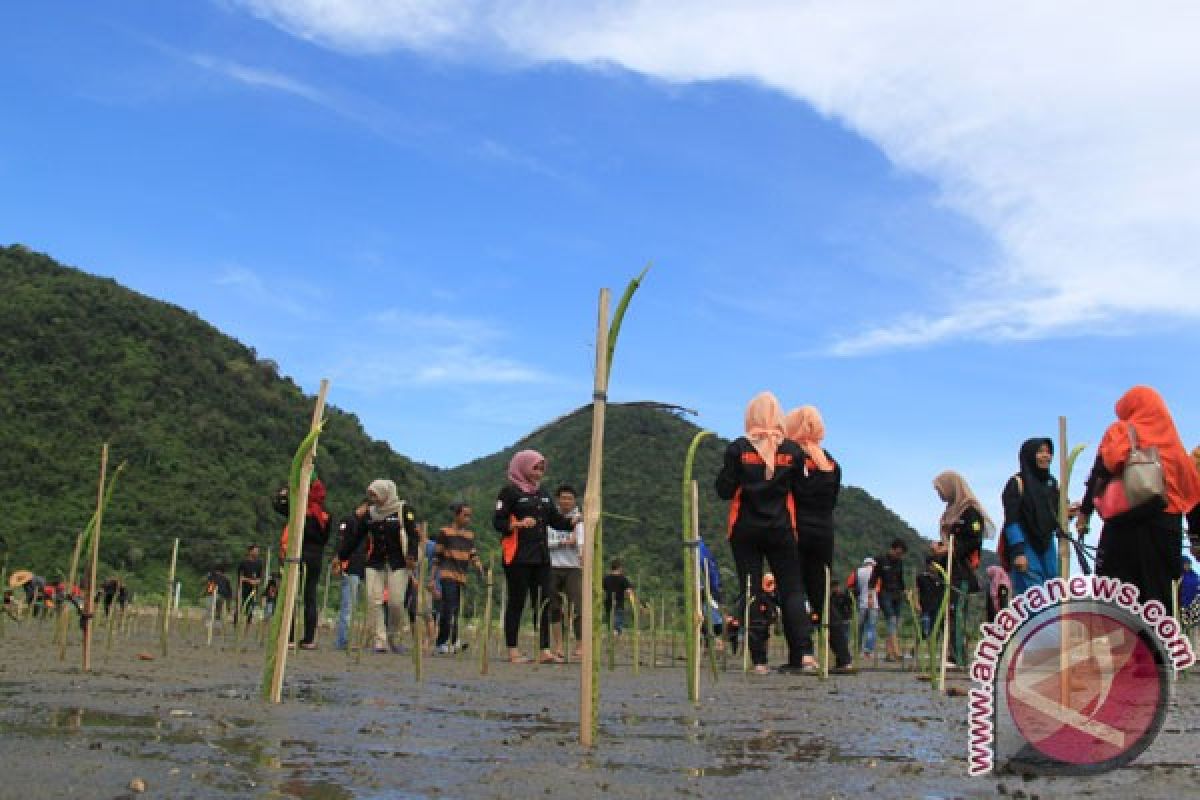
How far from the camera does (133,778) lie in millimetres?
2887

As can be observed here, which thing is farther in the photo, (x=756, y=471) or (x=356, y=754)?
(x=756, y=471)

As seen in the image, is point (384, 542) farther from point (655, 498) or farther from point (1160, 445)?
point (655, 498)

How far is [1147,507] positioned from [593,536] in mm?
4165

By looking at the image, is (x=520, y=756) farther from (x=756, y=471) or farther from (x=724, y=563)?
(x=724, y=563)

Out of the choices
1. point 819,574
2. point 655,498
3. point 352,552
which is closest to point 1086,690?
point 819,574

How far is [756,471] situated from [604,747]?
482cm

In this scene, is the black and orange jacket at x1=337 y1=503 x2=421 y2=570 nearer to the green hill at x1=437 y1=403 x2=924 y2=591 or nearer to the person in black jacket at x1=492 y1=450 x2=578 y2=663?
the person in black jacket at x1=492 y1=450 x2=578 y2=663

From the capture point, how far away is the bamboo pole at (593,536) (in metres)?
3.53

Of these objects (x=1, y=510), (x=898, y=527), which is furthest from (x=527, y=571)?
(x=898, y=527)

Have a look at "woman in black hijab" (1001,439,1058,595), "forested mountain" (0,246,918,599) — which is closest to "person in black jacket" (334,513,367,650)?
"woman in black hijab" (1001,439,1058,595)

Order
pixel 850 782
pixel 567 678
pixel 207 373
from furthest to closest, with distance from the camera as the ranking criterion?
pixel 207 373 < pixel 567 678 < pixel 850 782

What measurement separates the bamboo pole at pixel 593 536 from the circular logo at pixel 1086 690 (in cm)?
122

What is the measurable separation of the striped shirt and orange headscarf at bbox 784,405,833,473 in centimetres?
463

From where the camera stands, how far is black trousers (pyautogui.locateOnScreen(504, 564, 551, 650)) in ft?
33.5
